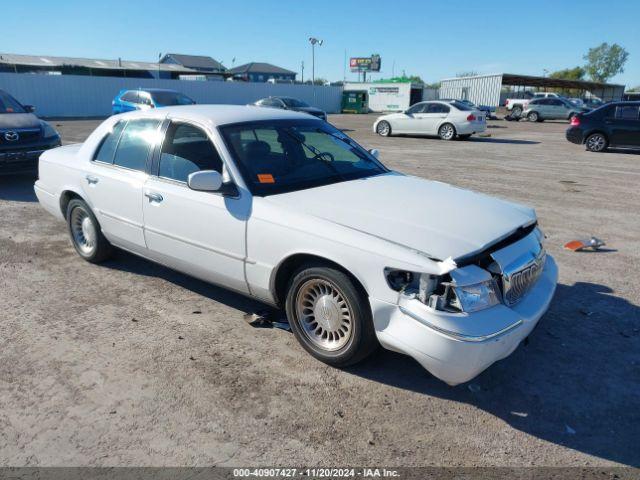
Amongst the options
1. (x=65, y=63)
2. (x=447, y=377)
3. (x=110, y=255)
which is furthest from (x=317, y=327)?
(x=65, y=63)

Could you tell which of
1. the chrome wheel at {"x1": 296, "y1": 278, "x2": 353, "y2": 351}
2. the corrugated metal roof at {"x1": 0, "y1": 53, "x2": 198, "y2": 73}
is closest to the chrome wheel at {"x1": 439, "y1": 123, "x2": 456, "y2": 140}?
the chrome wheel at {"x1": 296, "y1": 278, "x2": 353, "y2": 351}

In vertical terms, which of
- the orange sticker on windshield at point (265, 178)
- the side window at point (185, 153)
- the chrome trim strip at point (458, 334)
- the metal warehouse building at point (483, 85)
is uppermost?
the metal warehouse building at point (483, 85)

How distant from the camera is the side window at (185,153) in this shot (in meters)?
4.07

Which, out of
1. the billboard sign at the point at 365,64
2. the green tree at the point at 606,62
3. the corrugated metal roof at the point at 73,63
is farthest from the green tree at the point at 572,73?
the corrugated metal roof at the point at 73,63

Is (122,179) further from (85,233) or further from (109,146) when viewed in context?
(85,233)

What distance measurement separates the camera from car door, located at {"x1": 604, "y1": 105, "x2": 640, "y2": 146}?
15.5 metres

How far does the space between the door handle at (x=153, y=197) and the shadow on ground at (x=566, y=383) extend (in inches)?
83.1

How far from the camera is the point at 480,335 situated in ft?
9.24

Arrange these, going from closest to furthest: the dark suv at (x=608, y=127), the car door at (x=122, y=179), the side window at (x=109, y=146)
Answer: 1. the car door at (x=122, y=179)
2. the side window at (x=109, y=146)
3. the dark suv at (x=608, y=127)

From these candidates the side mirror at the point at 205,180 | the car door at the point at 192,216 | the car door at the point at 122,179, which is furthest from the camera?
the car door at the point at 122,179

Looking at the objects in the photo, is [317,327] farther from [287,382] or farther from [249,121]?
[249,121]

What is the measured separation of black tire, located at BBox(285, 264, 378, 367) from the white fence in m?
30.7

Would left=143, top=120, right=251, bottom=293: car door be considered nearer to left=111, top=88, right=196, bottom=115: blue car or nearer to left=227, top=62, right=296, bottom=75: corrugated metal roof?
left=111, top=88, right=196, bottom=115: blue car

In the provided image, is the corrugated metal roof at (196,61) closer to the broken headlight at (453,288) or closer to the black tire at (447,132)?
the black tire at (447,132)
